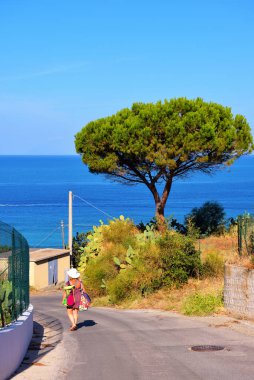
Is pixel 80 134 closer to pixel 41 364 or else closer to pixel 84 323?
pixel 84 323

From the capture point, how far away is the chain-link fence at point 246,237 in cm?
1747

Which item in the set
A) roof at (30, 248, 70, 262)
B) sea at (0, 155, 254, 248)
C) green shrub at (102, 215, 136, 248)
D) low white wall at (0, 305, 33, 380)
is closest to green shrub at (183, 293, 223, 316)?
low white wall at (0, 305, 33, 380)

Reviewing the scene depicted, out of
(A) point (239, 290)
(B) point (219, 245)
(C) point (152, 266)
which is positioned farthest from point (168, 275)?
(B) point (219, 245)

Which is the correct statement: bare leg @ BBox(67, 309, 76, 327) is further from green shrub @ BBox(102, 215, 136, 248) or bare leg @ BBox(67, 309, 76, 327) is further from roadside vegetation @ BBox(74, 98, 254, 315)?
green shrub @ BBox(102, 215, 136, 248)

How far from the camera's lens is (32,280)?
136 feet

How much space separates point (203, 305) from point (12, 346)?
24.8 ft

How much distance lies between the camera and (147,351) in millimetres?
12688

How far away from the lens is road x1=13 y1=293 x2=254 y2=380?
10.9 metres

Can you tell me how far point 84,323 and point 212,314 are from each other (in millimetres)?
3395

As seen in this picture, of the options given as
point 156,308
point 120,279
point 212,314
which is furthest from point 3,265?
point 120,279

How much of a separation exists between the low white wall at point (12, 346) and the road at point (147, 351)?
229mm

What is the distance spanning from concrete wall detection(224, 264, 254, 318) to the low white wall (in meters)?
5.95

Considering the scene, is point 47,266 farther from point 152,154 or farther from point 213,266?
point 213,266

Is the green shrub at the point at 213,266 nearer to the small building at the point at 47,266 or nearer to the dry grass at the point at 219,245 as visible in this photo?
the dry grass at the point at 219,245
